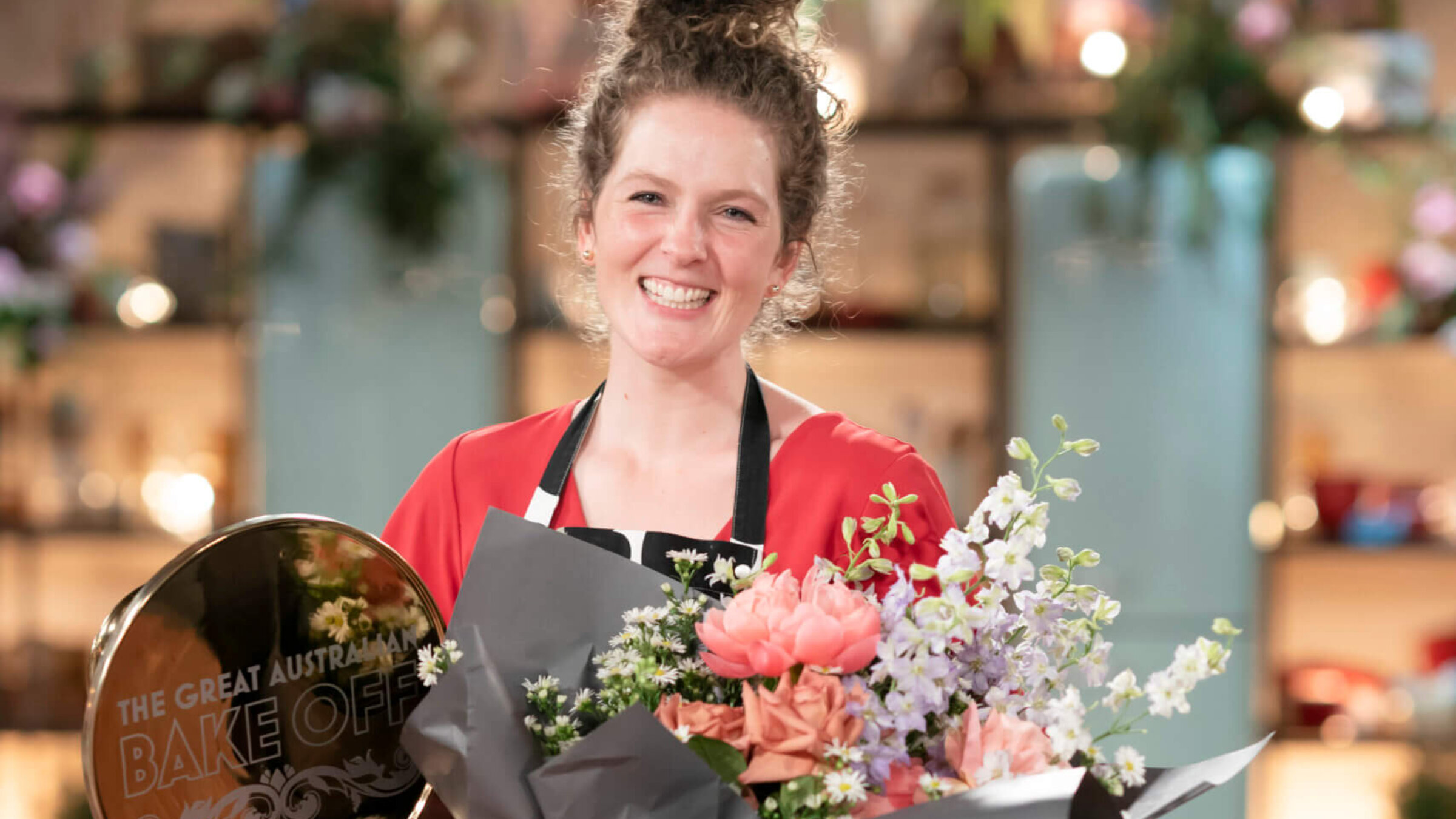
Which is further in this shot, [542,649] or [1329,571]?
[1329,571]

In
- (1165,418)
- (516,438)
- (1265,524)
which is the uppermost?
(516,438)

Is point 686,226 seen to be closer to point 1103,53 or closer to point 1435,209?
point 1103,53

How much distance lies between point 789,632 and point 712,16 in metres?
0.72

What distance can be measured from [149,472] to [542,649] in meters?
3.21

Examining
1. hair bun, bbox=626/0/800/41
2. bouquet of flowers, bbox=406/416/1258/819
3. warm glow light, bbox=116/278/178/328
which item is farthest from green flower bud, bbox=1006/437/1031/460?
warm glow light, bbox=116/278/178/328

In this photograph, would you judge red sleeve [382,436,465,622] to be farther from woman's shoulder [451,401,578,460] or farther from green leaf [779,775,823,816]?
green leaf [779,775,823,816]

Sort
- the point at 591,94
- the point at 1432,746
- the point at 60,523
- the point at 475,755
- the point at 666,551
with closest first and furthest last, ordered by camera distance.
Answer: the point at 475,755
the point at 666,551
the point at 591,94
the point at 1432,746
the point at 60,523

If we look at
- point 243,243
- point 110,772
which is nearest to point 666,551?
point 110,772

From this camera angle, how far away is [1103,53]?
3336 mm

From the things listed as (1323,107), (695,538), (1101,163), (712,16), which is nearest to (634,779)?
(695,538)

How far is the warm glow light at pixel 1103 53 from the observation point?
332 cm

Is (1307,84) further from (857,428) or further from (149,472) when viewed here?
(149,472)

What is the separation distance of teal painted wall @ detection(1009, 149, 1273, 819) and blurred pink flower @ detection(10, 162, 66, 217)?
256 centimetres

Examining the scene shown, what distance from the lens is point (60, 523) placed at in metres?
3.58
